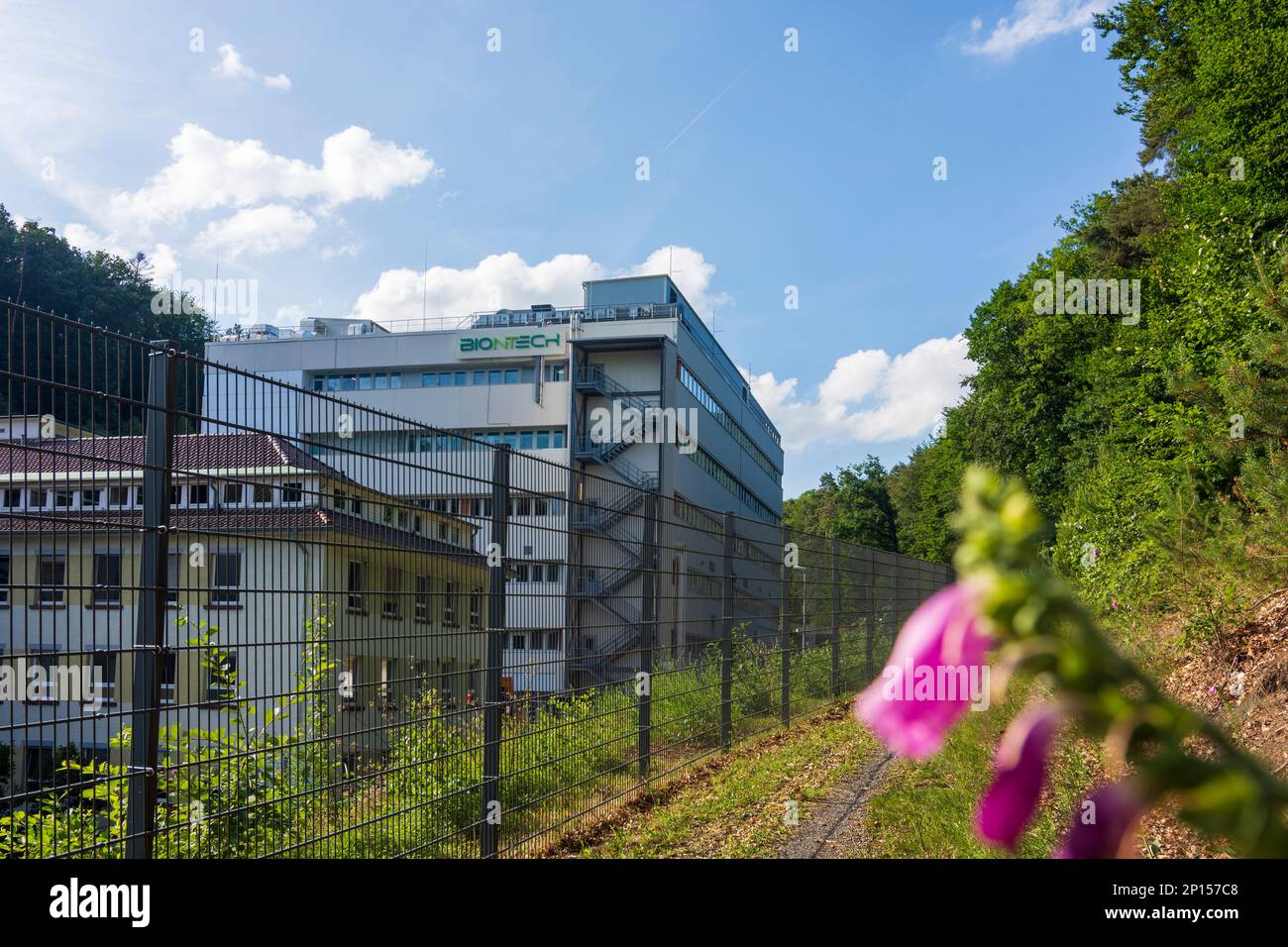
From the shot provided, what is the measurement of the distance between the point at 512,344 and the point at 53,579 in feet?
146

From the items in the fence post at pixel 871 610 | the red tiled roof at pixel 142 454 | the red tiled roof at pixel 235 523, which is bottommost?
the fence post at pixel 871 610

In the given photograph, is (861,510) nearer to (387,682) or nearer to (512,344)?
(512,344)

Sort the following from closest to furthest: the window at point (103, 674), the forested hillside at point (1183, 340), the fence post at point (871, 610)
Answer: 1. the window at point (103, 674)
2. the forested hillside at point (1183, 340)
3. the fence post at point (871, 610)

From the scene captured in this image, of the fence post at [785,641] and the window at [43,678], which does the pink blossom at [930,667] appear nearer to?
the window at [43,678]

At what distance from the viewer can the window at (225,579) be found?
4273 mm

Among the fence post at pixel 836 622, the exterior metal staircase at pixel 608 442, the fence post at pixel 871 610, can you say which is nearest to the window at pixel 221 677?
the fence post at pixel 836 622

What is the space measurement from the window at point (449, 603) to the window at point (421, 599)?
7.5 inches

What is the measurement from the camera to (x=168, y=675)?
408cm

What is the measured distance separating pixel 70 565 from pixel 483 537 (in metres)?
2.83

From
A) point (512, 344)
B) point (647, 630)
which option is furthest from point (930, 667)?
point (512, 344)

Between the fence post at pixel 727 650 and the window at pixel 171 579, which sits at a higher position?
the window at pixel 171 579

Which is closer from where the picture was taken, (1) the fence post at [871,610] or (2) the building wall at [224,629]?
(2) the building wall at [224,629]

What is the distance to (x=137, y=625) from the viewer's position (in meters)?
3.91
